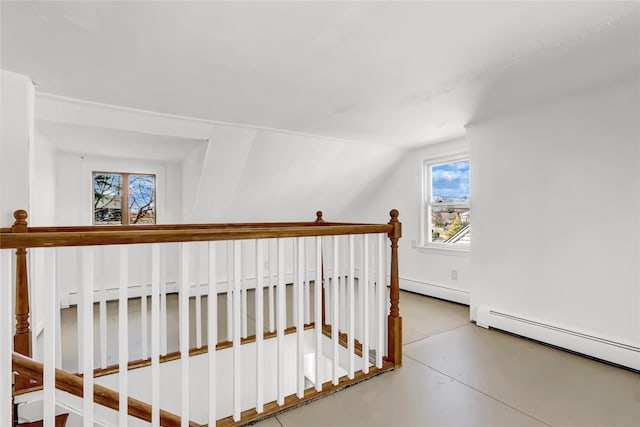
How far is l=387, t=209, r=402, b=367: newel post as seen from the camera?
225 cm

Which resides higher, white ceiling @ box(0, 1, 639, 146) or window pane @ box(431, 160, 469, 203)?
white ceiling @ box(0, 1, 639, 146)

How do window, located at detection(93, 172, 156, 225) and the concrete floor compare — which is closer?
the concrete floor

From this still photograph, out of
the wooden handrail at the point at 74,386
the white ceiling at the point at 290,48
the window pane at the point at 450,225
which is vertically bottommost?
the wooden handrail at the point at 74,386

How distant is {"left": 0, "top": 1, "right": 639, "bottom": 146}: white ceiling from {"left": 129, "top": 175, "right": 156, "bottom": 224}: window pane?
208cm

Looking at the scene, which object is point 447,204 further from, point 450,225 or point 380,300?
point 380,300

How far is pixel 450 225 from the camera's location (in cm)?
417

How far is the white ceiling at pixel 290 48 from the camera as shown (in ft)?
4.82

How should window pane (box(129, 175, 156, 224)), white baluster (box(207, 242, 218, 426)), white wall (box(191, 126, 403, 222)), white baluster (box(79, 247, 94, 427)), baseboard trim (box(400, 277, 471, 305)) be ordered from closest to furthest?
white baluster (box(79, 247, 94, 427)) < white baluster (box(207, 242, 218, 426)) < white wall (box(191, 126, 403, 222)) < baseboard trim (box(400, 277, 471, 305)) < window pane (box(129, 175, 156, 224))

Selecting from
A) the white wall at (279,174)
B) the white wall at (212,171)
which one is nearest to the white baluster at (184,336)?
the white wall at (212,171)

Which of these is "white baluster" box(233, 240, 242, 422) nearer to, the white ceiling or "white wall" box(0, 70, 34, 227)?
the white ceiling

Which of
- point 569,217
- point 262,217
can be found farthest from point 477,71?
point 262,217

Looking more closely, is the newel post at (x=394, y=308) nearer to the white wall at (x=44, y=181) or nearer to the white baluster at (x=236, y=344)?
the white baluster at (x=236, y=344)

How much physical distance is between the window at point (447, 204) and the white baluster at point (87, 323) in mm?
3750

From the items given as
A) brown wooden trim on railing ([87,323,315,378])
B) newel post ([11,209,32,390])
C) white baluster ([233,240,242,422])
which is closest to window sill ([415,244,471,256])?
brown wooden trim on railing ([87,323,315,378])
